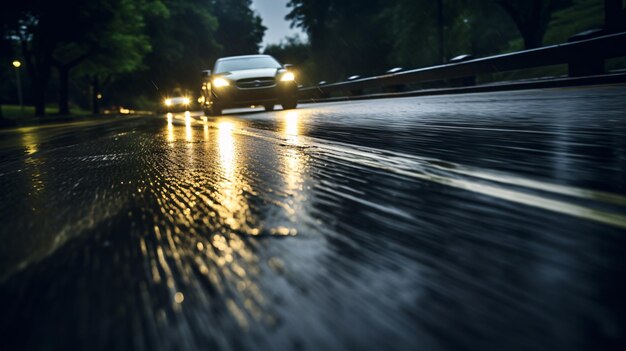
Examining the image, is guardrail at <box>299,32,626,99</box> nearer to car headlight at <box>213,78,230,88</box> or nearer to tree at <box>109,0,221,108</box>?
car headlight at <box>213,78,230,88</box>

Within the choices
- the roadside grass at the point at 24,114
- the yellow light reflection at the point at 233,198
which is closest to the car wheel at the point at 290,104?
the yellow light reflection at the point at 233,198

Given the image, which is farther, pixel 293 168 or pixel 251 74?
pixel 251 74

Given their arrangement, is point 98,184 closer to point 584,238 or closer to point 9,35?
point 584,238

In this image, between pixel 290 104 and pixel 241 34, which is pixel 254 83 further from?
pixel 241 34

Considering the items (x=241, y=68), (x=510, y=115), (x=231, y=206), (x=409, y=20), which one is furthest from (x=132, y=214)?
(x=409, y=20)

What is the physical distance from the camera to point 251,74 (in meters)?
13.2

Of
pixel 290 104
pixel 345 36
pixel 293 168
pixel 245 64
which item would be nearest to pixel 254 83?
pixel 290 104

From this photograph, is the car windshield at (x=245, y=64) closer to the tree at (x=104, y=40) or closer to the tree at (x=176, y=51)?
the tree at (x=104, y=40)

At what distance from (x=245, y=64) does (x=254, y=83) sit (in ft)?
4.56

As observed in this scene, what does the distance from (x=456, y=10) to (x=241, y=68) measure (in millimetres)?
19722

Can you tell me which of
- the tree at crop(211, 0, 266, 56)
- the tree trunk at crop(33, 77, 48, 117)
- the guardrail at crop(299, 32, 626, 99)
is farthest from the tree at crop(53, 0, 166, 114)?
the tree at crop(211, 0, 266, 56)

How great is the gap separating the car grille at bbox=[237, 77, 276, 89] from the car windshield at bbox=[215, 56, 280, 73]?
38.1 inches

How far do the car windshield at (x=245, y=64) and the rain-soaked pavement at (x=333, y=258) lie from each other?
39.0 ft

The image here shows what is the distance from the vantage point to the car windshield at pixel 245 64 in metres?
14.1
